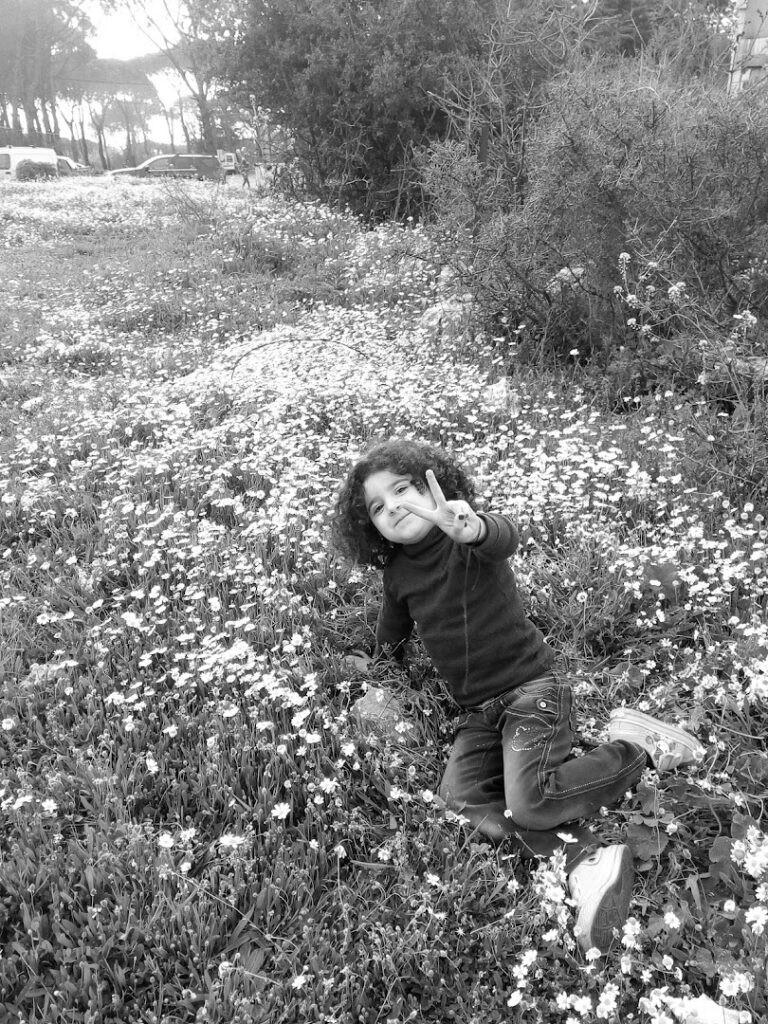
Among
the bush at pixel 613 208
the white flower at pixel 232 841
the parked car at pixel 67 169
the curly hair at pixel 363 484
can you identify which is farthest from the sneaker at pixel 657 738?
the parked car at pixel 67 169

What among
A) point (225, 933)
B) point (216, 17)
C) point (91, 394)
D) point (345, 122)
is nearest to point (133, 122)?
point (216, 17)

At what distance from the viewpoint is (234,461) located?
445cm

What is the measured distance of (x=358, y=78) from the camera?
12.0 m

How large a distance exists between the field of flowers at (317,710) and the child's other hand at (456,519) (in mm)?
770

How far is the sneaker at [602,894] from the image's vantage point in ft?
6.63

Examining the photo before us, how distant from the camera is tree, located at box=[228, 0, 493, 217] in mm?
11508

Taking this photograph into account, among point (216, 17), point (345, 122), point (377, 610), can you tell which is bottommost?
point (377, 610)

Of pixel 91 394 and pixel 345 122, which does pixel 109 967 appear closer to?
pixel 91 394

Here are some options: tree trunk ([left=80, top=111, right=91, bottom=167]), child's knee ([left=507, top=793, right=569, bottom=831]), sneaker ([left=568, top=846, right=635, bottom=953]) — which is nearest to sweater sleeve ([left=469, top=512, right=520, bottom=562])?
child's knee ([left=507, top=793, right=569, bottom=831])

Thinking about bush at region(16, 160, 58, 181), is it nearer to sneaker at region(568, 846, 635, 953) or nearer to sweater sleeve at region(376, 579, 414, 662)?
sweater sleeve at region(376, 579, 414, 662)

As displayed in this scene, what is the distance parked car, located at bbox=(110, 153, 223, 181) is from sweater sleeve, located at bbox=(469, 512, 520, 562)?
89.3 feet

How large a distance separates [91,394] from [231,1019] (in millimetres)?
5162

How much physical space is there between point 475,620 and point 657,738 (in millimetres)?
728

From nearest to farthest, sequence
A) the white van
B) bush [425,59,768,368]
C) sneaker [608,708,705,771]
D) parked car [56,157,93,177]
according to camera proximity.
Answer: sneaker [608,708,705,771] < bush [425,59,768,368] < the white van < parked car [56,157,93,177]
